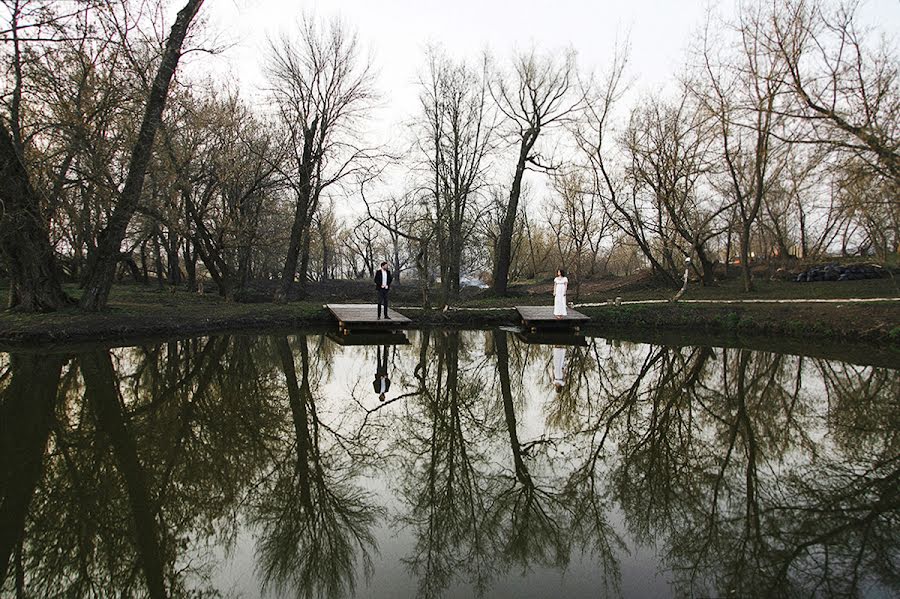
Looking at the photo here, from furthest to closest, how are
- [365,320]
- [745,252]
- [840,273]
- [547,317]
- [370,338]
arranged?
[840,273] < [745,252] < [547,317] < [365,320] < [370,338]

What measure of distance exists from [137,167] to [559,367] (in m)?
13.6

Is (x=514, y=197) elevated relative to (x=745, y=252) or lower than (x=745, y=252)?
elevated

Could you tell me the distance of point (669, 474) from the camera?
18.0 feet

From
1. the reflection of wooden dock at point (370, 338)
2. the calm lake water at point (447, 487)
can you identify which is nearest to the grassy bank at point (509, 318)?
the reflection of wooden dock at point (370, 338)

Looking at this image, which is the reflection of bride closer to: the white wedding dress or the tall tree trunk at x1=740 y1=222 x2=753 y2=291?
the white wedding dress

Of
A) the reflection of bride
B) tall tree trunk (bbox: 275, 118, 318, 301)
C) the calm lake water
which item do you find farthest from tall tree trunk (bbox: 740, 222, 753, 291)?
tall tree trunk (bbox: 275, 118, 318, 301)

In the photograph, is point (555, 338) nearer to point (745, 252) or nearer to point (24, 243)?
point (745, 252)

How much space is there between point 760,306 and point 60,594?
20.0 metres

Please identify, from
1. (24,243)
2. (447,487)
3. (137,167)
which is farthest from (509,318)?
(24,243)

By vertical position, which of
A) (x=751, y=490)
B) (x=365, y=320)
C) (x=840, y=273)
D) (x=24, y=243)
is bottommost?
(x=751, y=490)

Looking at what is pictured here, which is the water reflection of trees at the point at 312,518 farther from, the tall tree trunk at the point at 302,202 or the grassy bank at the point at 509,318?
the tall tree trunk at the point at 302,202

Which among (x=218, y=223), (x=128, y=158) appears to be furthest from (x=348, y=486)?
(x=218, y=223)

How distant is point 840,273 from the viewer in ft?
81.7

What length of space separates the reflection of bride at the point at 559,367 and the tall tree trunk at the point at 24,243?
13.6 m
